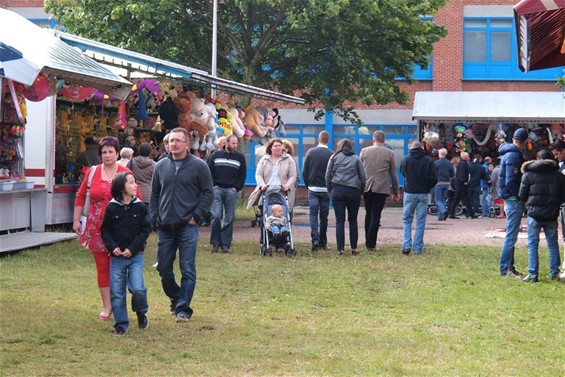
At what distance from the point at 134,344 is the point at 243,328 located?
4.31 ft

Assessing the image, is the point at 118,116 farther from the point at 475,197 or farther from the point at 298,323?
the point at 475,197

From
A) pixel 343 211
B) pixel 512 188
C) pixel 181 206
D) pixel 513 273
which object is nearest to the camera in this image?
pixel 181 206

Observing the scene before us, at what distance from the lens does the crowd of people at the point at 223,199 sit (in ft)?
33.2

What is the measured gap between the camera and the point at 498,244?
21062 millimetres

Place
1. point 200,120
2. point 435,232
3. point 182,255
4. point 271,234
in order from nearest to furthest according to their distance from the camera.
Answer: point 182,255
point 271,234
point 200,120
point 435,232

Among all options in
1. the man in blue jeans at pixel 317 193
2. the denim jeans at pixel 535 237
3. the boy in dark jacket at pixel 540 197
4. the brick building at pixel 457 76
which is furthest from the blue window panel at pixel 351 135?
the boy in dark jacket at pixel 540 197

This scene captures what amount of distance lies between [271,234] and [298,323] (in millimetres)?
7084

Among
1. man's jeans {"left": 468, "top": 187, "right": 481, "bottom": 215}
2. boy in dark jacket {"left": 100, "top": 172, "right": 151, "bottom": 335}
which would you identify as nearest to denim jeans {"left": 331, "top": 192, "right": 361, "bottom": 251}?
boy in dark jacket {"left": 100, "top": 172, "right": 151, "bottom": 335}

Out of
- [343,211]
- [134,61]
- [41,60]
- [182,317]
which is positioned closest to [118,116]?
[134,61]

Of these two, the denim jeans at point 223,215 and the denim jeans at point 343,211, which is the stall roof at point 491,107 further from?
the denim jeans at point 223,215

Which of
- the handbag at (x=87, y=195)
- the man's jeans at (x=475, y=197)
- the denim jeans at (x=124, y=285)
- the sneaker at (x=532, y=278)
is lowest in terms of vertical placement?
the sneaker at (x=532, y=278)

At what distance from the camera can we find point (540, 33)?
335 inches

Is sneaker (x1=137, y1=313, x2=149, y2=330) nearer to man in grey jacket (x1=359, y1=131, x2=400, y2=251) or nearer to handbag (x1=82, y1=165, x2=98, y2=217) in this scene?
handbag (x1=82, y1=165, x2=98, y2=217)

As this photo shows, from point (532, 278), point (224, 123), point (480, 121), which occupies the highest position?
point (480, 121)
